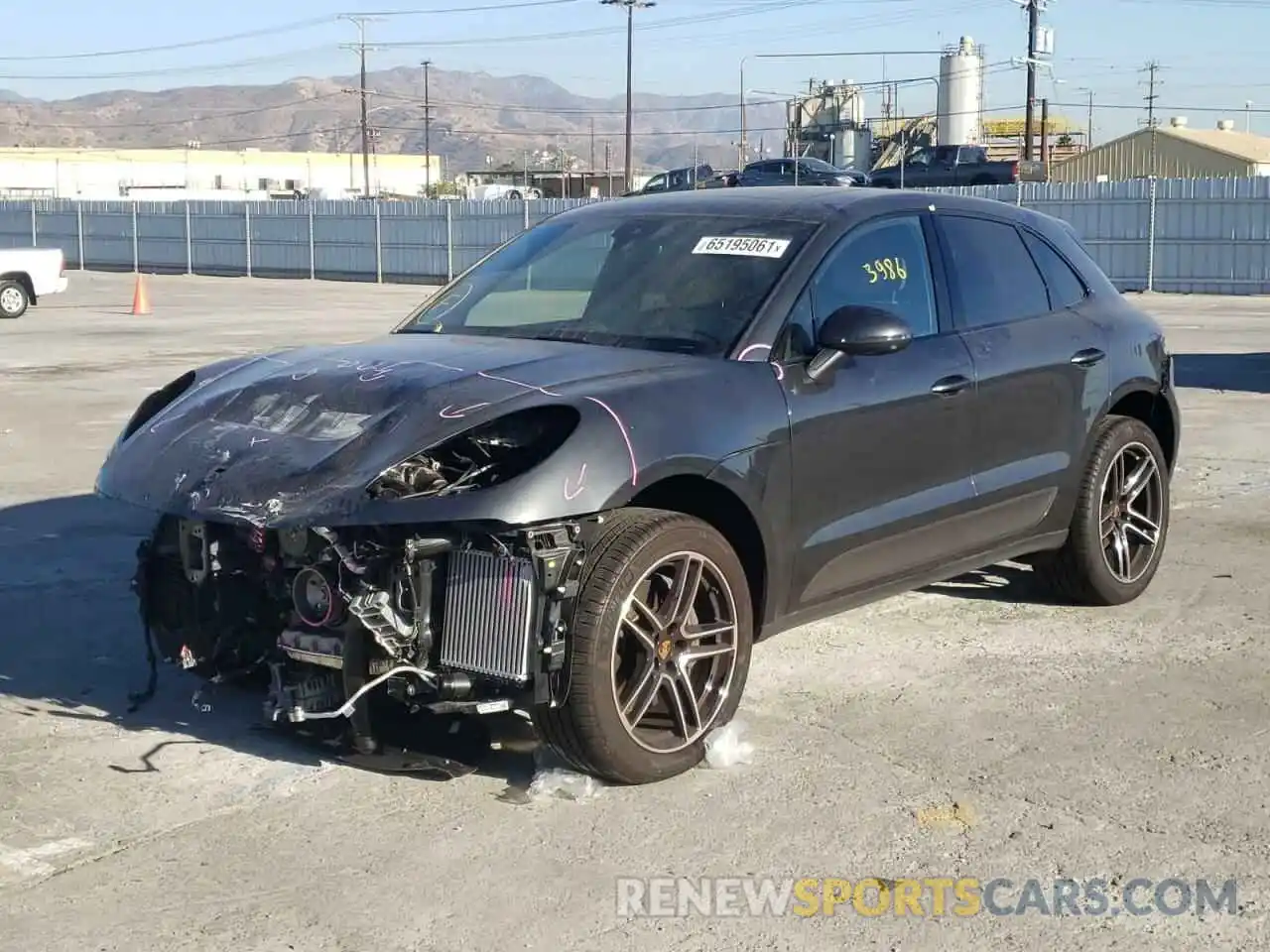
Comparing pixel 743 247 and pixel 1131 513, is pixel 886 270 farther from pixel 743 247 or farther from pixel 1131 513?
pixel 1131 513

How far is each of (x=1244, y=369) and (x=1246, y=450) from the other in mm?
6187

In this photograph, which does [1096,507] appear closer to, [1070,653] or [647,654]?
[1070,653]

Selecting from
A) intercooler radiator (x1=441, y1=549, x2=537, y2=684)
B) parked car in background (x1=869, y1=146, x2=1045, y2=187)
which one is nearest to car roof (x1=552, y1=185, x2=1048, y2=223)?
intercooler radiator (x1=441, y1=549, x2=537, y2=684)

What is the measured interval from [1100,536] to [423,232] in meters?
35.2

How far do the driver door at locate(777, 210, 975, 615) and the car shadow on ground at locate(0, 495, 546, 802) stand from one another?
115cm

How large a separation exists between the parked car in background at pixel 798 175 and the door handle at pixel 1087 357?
110 feet

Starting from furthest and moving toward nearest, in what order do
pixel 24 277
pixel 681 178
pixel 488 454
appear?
pixel 681 178
pixel 24 277
pixel 488 454

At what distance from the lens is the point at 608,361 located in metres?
5.10

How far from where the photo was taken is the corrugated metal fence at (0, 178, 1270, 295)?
31781mm

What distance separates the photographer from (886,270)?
5863 mm

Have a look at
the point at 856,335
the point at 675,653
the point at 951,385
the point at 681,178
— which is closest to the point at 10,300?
the point at 951,385
